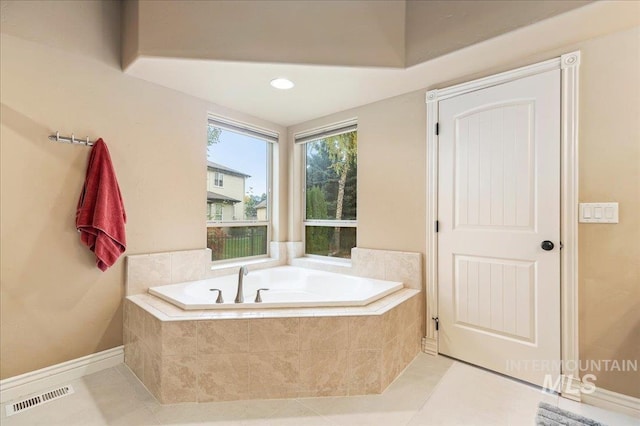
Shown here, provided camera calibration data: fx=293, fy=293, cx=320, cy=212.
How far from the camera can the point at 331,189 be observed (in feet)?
10.5

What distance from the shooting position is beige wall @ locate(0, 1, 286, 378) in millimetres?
1741

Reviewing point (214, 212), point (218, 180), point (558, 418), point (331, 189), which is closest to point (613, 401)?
point (558, 418)

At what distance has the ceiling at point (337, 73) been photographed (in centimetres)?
171

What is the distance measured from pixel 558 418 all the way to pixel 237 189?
2.96 m

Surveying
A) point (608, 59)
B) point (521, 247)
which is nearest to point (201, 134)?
point (521, 247)

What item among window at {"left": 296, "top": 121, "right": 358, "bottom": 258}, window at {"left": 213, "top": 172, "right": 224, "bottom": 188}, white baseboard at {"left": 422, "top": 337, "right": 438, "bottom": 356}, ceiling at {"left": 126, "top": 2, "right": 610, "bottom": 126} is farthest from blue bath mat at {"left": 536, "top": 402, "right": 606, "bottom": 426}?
window at {"left": 213, "top": 172, "right": 224, "bottom": 188}

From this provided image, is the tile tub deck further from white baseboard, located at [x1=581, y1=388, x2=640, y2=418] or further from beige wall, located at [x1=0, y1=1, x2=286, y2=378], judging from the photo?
white baseboard, located at [x1=581, y1=388, x2=640, y2=418]

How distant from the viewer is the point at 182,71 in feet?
6.95

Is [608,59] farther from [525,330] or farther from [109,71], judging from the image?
[109,71]

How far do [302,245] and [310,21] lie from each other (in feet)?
7.33

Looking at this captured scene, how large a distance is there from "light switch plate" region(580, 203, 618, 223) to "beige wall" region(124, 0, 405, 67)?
4.80 ft

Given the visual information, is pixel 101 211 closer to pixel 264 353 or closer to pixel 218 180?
pixel 218 180

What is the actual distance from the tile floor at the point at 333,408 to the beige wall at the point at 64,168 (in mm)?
397

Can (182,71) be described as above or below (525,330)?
above
